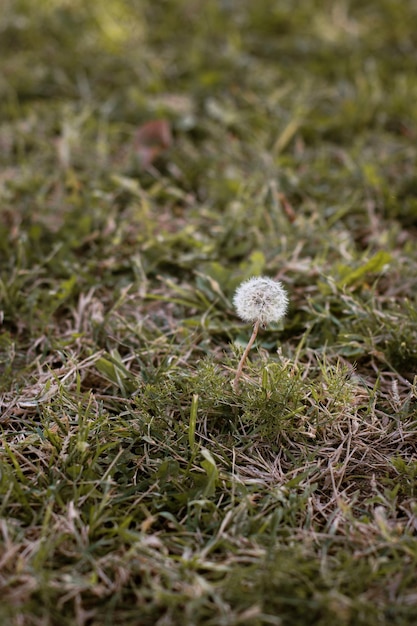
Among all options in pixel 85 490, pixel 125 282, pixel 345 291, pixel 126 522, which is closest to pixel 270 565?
pixel 126 522

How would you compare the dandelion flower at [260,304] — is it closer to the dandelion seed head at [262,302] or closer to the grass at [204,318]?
the dandelion seed head at [262,302]

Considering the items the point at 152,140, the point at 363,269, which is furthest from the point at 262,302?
the point at 152,140

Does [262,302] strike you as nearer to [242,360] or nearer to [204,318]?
[242,360]

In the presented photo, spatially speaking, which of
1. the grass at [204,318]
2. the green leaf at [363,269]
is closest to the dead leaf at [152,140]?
the grass at [204,318]

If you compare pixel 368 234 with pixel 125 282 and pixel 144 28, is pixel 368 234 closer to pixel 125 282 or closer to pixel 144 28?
pixel 125 282

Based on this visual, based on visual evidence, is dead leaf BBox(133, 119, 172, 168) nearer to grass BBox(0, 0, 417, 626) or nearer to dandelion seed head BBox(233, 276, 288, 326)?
grass BBox(0, 0, 417, 626)
